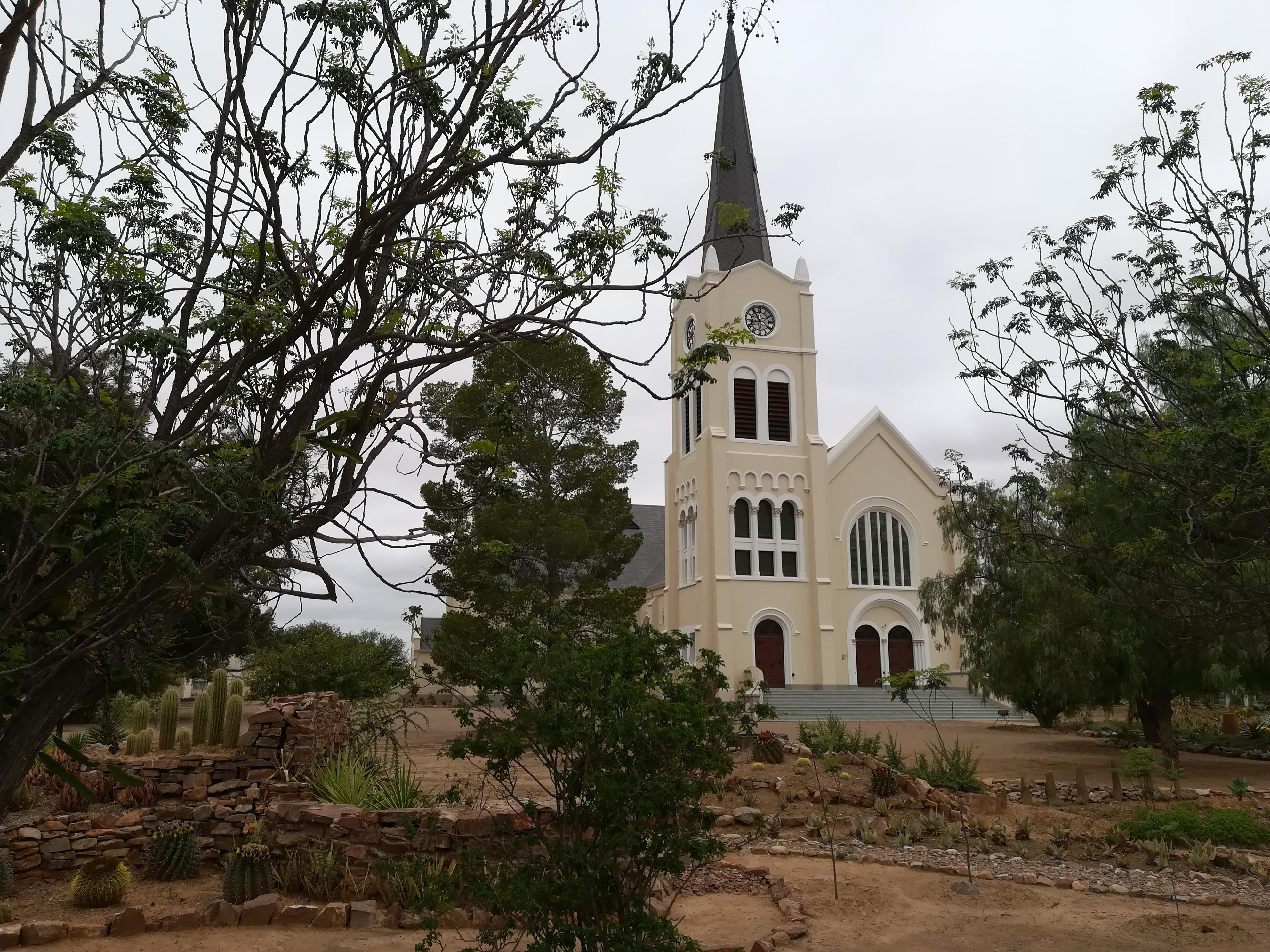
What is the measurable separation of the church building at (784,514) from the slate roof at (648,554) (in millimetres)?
6188

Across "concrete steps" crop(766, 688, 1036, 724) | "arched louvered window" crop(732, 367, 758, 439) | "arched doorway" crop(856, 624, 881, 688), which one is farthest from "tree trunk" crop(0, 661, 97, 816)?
"arched doorway" crop(856, 624, 881, 688)

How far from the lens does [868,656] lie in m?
38.5

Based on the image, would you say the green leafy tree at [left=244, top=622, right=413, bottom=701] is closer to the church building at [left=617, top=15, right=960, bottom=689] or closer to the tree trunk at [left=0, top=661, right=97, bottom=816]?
the church building at [left=617, top=15, right=960, bottom=689]

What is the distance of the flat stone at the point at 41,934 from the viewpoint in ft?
24.7

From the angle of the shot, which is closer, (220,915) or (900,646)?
(220,915)

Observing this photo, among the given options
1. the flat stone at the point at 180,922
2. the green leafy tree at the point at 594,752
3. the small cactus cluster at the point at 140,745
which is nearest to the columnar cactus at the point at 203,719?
the small cactus cluster at the point at 140,745

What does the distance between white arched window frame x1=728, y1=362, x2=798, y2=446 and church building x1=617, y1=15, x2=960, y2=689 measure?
55 mm

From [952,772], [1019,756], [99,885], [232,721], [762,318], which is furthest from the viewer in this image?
[762,318]

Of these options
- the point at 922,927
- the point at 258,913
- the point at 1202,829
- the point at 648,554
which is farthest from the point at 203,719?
the point at 648,554

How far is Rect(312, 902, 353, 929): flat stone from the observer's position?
7922mm

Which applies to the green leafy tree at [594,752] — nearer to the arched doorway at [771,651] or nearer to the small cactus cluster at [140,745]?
the small cactus cluster at [140,745]

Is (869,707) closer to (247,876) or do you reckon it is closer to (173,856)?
(173,856)

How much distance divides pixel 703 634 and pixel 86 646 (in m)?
33.1

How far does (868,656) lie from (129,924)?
33.8 metres
